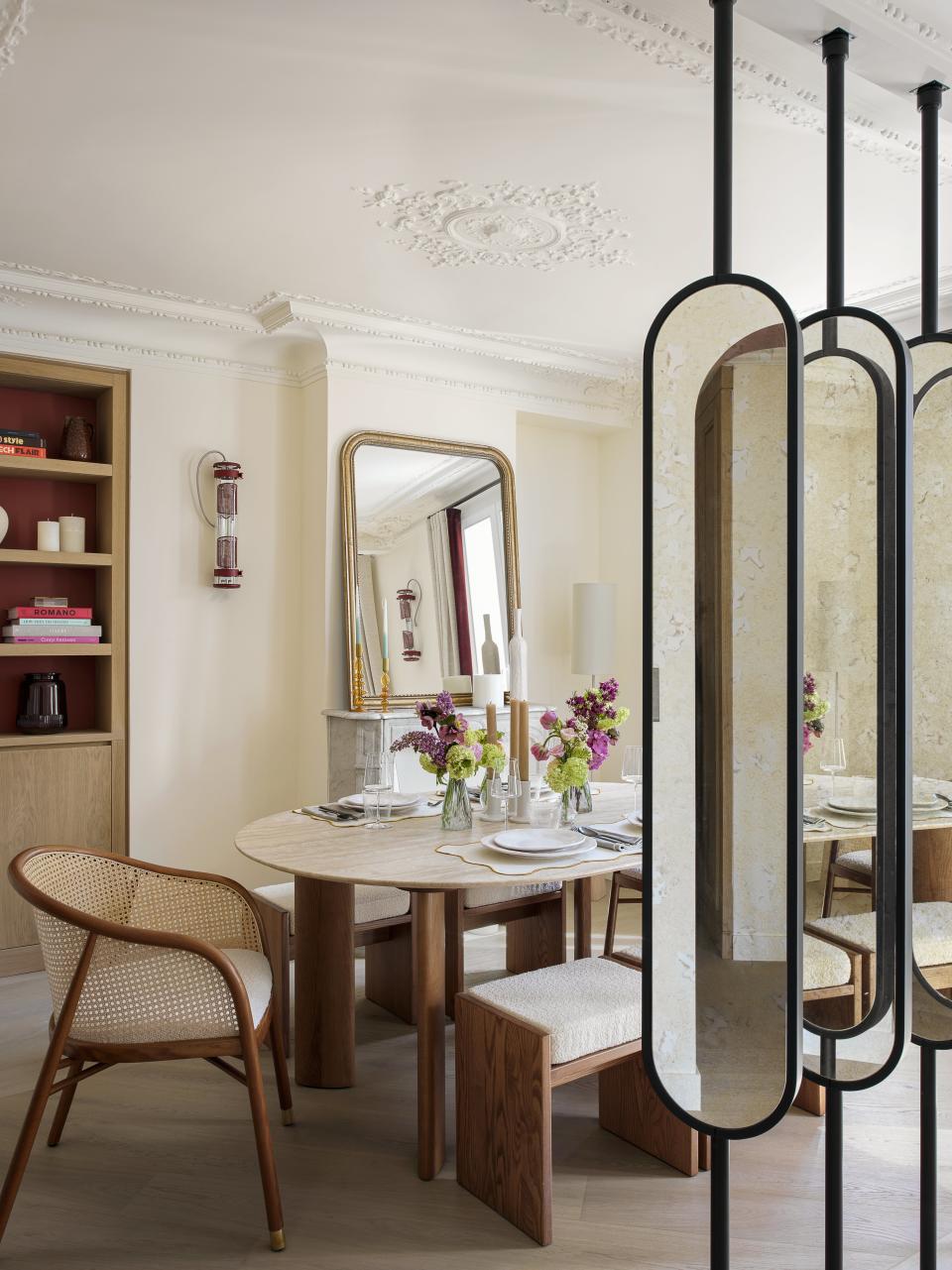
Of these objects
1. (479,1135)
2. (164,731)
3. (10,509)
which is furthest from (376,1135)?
(10,509)

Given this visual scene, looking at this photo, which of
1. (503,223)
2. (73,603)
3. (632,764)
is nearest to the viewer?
(632,764)

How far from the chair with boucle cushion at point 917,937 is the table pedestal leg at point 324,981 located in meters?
1.44

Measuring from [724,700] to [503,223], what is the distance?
7.45 ft

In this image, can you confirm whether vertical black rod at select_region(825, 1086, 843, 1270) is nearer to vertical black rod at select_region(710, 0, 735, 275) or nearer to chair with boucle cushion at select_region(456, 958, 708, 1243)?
chair with boucle cushion at select_region(456, 958, 708, 1243)

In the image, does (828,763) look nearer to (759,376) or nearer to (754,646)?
(754,646)

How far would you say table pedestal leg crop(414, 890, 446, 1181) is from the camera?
222 cm

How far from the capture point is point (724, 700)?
1.25 metres

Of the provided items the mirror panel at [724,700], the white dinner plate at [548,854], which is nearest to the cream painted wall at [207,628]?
the white dinner plate at [548,854]

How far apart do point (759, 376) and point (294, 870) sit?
149 cm

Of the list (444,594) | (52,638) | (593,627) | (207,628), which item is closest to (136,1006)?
(52,638)

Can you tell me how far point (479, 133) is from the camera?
8.18ft

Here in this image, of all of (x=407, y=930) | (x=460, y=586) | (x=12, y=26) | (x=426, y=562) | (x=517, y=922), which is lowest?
(x=517, y=922)

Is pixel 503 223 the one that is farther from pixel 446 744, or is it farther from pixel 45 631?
pixel 45 631

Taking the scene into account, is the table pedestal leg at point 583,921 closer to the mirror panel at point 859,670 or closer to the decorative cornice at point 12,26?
the mirror panel at point 859,670
